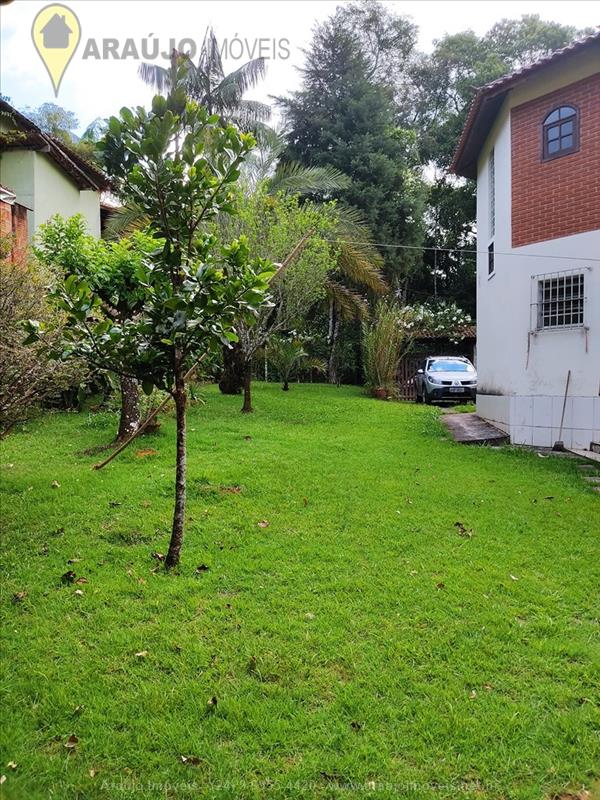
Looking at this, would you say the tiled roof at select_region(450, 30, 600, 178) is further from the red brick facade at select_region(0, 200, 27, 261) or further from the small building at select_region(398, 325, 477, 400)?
the red brick facade at select_region(0, 200, 27, 261)

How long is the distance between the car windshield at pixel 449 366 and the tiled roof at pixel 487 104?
579cm

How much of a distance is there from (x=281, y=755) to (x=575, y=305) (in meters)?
8.74

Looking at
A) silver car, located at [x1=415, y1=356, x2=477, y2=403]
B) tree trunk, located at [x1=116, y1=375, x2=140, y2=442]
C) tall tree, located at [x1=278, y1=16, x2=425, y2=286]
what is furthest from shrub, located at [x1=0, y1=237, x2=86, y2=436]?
tall tree, located at [x1=278, y1=16, x2=425, y2=286]

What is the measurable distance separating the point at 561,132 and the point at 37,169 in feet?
41.4

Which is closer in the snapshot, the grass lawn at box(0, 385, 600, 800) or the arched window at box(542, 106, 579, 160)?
the grass lawn at box(0, 385, 600, 800)

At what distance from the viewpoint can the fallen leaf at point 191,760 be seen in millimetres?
2385

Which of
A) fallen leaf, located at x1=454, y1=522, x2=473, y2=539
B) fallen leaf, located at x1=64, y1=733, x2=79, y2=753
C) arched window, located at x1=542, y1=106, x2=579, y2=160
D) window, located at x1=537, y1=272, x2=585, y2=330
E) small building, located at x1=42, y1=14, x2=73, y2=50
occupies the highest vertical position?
small building, located at x1=42, y1=14, x2=73, y2=50

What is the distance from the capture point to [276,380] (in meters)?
21.4

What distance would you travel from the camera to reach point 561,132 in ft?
30.0

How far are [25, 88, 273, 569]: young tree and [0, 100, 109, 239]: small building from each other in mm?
10537

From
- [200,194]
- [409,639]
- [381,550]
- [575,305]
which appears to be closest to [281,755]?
[409,639]

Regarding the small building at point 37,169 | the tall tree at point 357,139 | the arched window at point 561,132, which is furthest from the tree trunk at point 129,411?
the tall tree at point 357,139

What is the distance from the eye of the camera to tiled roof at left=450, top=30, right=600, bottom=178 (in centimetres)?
841

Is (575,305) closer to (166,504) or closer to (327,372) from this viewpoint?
(166,504)
